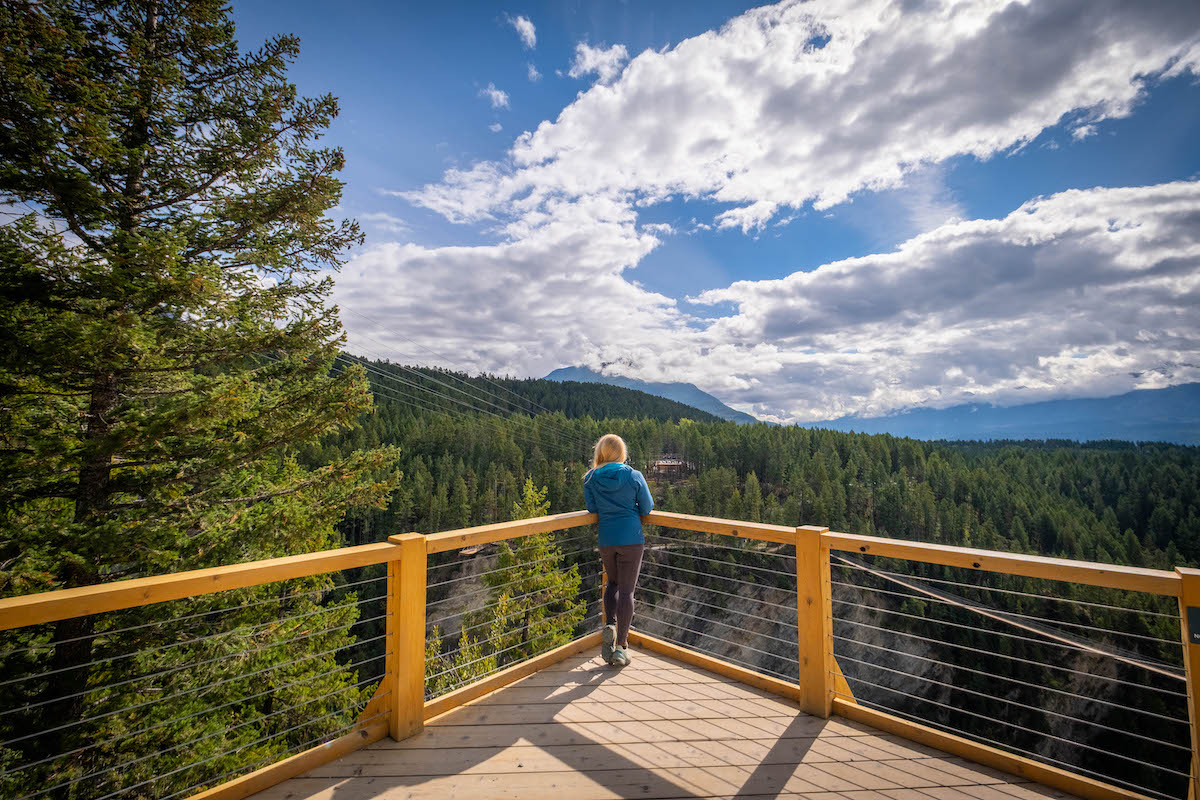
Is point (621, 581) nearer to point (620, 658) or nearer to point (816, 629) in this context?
point (620, 658)

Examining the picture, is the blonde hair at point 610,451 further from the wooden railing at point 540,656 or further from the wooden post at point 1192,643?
the wooden post at point 1192,643

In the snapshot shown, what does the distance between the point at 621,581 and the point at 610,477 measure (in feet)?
2.69

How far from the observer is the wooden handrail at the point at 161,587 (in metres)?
2.11

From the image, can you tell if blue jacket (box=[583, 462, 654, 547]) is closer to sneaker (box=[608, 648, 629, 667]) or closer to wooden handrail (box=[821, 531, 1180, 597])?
sneaker (box=[608, 648, 629, 667])

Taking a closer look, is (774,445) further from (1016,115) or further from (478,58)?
(478,58)

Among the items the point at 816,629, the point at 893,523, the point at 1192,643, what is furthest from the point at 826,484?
the point at 1192,643

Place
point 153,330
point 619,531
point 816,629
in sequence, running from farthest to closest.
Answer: point 153,330 → point 619,531 → point 816,629

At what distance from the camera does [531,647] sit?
20.3m

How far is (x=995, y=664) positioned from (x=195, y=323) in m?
57.0

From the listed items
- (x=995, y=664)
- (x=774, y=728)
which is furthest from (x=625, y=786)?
(x=995, y=664)

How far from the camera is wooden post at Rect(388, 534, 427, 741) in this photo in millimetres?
3135

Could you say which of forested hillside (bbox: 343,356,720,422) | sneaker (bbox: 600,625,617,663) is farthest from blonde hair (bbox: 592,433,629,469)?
forested hillside (bbox: 343,356,720,422)

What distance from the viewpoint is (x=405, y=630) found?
3.15 m

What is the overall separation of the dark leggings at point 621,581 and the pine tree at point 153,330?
4.60m
